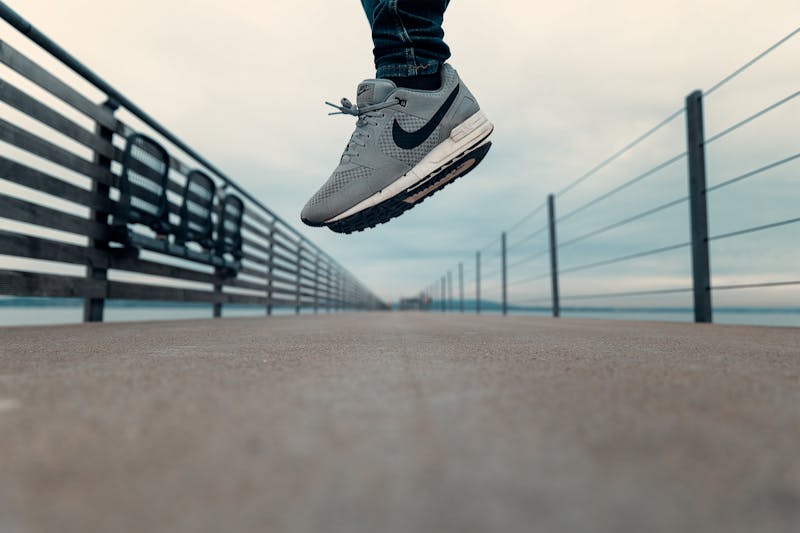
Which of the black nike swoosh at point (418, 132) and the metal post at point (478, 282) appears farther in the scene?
the metal post at point (478, 282)

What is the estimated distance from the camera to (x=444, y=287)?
445 inches

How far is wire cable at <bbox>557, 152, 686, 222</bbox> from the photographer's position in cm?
222

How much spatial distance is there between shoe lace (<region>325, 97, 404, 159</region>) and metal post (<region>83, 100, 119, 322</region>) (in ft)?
4.00

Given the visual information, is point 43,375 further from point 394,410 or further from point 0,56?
point 0,56

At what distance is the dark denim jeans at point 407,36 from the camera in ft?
3.02

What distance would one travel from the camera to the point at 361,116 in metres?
1.01

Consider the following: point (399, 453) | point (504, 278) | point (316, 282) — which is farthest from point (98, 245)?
point (316, 282)

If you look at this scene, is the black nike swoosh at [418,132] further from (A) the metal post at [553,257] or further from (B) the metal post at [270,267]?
(B) the metal post at [270,267]

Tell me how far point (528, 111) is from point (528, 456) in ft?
21.3

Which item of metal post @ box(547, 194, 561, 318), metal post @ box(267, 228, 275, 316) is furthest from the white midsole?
metal post @ box(267, 228, 275, 316)

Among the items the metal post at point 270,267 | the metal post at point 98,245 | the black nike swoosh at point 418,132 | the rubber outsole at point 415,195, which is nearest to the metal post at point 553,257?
the metal post at point 270,267

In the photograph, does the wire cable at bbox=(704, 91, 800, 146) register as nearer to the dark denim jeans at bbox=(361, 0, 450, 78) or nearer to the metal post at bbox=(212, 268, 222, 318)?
the dark denim jeans at bbox=(361, 0, 450, 78)

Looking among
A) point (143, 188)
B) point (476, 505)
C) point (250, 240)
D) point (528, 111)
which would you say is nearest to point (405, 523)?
point (476, 505)

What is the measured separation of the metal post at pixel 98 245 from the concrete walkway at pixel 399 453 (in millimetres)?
1515
